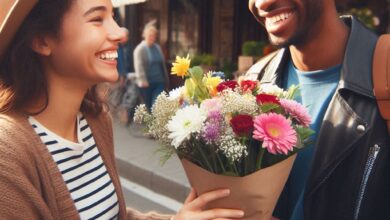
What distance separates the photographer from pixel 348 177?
176 centimetres

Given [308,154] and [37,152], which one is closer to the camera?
[37,152]

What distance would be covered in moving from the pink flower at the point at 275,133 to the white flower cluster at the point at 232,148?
0.05m

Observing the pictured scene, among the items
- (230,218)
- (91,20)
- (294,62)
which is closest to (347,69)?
(294,62)

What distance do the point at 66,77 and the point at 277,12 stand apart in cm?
83

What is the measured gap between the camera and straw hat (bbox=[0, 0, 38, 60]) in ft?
4.95

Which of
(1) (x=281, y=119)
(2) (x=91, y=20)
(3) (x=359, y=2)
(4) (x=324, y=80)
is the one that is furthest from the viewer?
(3) (x=359, y=2)

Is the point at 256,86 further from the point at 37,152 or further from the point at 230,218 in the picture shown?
the point at 37,152

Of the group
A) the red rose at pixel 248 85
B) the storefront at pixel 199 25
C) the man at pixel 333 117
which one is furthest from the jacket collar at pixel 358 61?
the storefront at pixel 199 25

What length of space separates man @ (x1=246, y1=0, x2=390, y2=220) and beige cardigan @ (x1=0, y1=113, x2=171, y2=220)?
0.86m

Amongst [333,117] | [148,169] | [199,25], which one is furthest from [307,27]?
[199,25]

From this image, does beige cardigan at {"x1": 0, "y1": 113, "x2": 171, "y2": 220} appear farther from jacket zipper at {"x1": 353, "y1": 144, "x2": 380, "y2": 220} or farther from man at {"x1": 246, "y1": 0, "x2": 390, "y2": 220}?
jacket zipper at {"x1": 353, "y1": 144, "x2": 380, "y2": 220}

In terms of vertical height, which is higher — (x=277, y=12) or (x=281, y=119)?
(x=277, y=12)

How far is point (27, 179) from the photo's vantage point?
1.46 m

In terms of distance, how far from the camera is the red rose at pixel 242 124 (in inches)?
55.4
